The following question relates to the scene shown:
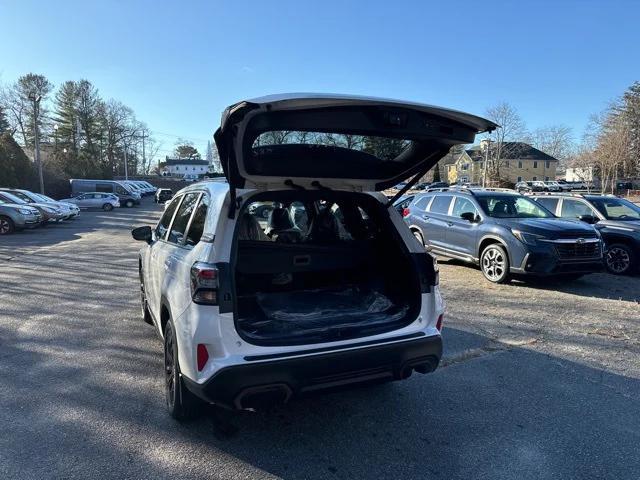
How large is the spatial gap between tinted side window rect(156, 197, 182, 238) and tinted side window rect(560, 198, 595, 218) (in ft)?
29.4

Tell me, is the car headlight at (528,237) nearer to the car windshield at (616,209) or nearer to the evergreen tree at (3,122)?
the car windshield at (616,209)

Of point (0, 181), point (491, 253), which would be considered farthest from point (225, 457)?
point (0, 181)

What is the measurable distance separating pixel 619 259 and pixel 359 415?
815 centimetres

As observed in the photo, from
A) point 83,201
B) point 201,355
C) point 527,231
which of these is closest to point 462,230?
point 527,231

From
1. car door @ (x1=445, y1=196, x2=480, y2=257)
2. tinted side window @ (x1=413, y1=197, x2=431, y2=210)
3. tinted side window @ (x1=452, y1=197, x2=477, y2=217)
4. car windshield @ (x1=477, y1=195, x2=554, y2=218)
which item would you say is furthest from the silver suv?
car windshield @ (x1=477, y1=195, x2=554, y2=218)

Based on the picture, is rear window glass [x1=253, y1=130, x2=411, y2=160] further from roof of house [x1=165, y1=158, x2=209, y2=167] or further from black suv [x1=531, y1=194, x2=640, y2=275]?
roof of house [x1=165, y1=158, x2=209, y2=167]

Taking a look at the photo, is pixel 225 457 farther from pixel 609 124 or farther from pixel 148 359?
pixel 609 124

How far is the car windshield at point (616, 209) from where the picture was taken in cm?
980

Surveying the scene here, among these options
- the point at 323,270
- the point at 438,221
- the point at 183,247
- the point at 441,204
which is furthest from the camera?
the point at 441,204

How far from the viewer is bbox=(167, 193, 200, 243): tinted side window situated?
12.5ft

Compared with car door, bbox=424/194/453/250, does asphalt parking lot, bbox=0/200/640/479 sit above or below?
below

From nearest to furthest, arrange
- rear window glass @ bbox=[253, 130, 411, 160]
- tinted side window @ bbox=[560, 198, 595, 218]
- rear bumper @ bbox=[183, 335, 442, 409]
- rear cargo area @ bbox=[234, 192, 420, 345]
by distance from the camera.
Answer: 1. rear bumper @ bbox=[183, 335, 442, 409]
2. rear window glass @ bbox=[253, 130, 411, 160]
3. rear cargo area @ bbox=[234, 192, 420, 345]
4. tinted side window @ bbox=[560, 198, 595, 218]

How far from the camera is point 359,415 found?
11.5 ft

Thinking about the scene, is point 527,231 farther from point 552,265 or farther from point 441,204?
point 441,204
